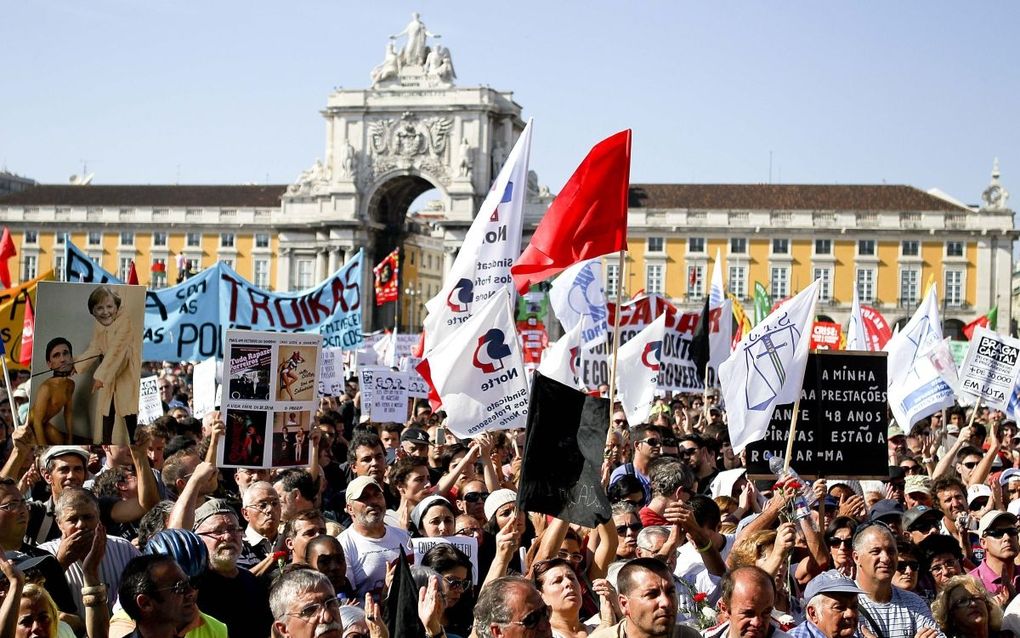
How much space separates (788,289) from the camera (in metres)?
78.3

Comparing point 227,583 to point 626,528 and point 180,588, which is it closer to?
point 180,588

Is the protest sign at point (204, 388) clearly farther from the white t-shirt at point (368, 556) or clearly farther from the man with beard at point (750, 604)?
the man with beard at point (750, 604)

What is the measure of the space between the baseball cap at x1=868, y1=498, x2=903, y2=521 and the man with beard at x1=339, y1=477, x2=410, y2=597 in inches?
110

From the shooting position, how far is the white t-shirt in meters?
7.52

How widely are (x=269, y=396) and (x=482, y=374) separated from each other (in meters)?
2.12

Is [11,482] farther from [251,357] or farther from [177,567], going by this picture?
[251,357]

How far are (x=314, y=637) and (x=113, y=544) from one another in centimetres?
167

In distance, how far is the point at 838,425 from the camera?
989 cm

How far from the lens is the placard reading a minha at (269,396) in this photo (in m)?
9.55

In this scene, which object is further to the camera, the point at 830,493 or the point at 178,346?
the point at 178,346

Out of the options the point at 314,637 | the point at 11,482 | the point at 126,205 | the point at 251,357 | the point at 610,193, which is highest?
the point at 126,205

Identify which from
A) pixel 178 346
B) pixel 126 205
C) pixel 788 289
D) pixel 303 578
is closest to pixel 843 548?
pixel 303 578

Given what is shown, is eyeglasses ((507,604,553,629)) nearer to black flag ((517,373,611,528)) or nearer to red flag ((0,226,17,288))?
black flag ((517,373,611,528))

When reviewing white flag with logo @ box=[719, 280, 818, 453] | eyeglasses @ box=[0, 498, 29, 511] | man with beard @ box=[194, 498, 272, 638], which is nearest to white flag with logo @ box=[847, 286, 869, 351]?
white flag with logo @ box=[719, 280, 818, 453]
